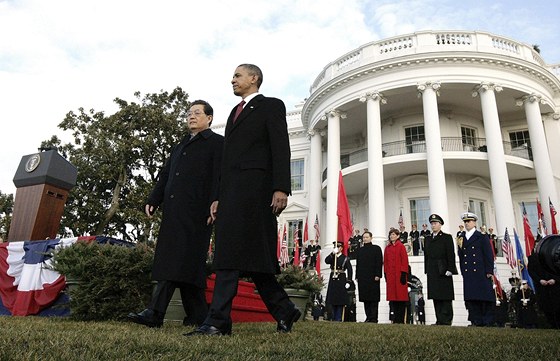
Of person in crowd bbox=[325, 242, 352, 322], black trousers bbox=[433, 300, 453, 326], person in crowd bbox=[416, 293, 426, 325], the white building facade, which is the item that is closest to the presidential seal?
person in crowd bbox=[325, 242, 352, 322]

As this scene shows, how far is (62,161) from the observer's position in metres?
8.61

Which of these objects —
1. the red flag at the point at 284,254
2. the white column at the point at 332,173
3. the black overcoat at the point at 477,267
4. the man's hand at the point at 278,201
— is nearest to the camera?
the man's hand at the point at 278,201

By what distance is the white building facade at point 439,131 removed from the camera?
66.6 ft

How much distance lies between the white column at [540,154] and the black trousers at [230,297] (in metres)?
20.1

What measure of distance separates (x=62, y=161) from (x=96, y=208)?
13538mm

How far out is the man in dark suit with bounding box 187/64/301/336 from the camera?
3455 millimetres

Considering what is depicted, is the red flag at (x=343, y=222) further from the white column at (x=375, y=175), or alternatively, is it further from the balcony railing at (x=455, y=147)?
the balcony railing at (x=455, y=147)

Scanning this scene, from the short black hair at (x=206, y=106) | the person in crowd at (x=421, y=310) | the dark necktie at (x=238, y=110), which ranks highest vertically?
the short black hair at (x=206, y=106)

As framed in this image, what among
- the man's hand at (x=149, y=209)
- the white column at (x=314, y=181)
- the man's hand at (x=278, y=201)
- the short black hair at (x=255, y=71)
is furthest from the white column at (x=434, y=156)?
the man's hand at (x=278, y=201)

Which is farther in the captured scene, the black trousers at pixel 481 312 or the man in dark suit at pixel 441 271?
the man in dark suit at pixel 441 271

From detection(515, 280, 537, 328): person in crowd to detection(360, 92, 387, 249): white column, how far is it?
6921 millimetres

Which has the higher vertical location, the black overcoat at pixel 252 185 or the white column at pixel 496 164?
the white column at pixel 496 164

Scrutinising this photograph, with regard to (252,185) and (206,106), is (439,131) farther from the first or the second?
(252,185)

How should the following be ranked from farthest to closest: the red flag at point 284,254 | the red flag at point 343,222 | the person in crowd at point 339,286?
1. the red flag at point 284,254
2. the red flag at point 343,222
3. the person in crowd at point 339,286
